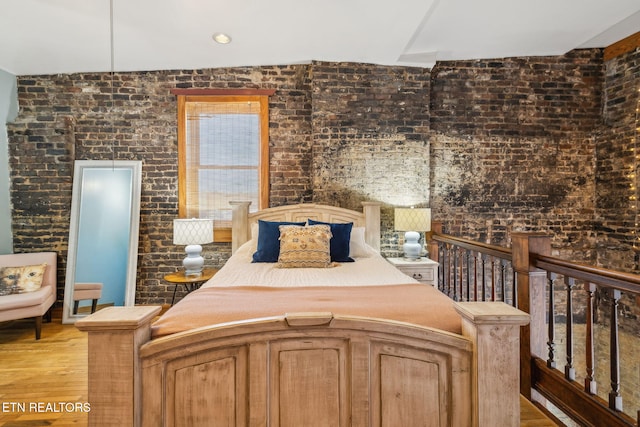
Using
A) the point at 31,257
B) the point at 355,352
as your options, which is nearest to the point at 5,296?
the point at 31,257

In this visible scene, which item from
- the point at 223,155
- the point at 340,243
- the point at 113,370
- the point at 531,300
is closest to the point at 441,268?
the point at 340,243

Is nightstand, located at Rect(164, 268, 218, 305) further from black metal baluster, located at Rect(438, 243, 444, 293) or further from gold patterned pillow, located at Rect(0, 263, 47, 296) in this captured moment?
black metal baluster, located at Rect(438, 243, 444, 293)

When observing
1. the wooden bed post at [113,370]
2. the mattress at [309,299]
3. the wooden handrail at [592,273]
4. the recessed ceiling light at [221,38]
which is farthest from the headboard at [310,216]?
the wooden bed post at [113,370]

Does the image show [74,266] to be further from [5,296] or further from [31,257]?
[5,296]

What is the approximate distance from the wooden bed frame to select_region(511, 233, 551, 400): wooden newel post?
979 mm

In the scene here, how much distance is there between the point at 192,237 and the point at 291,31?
7.18ft

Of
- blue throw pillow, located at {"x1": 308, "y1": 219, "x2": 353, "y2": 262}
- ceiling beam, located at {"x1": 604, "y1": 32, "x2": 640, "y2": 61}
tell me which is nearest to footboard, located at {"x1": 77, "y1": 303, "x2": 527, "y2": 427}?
blue throw pillow, located at {"x1": 308, "y1": 219, "x2": 353, "y2": 262}

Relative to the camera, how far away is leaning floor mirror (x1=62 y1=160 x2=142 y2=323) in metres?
3.67

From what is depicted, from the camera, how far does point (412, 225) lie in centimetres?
354

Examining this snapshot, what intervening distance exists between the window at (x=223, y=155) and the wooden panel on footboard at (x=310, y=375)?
2.72 metres

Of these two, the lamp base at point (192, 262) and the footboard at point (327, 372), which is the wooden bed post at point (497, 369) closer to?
the footboard at point (327, 372)

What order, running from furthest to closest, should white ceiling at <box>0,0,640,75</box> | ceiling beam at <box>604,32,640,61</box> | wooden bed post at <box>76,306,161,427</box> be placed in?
1. ceiling beam at <box>604,32,640,61</box>
2. white ceiling at <box>0,0,640,75</box>
3. wooden bed post at <box>76,306,161,427</box>

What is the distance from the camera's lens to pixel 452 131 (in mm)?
4125

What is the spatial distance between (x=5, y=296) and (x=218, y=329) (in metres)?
3.07
